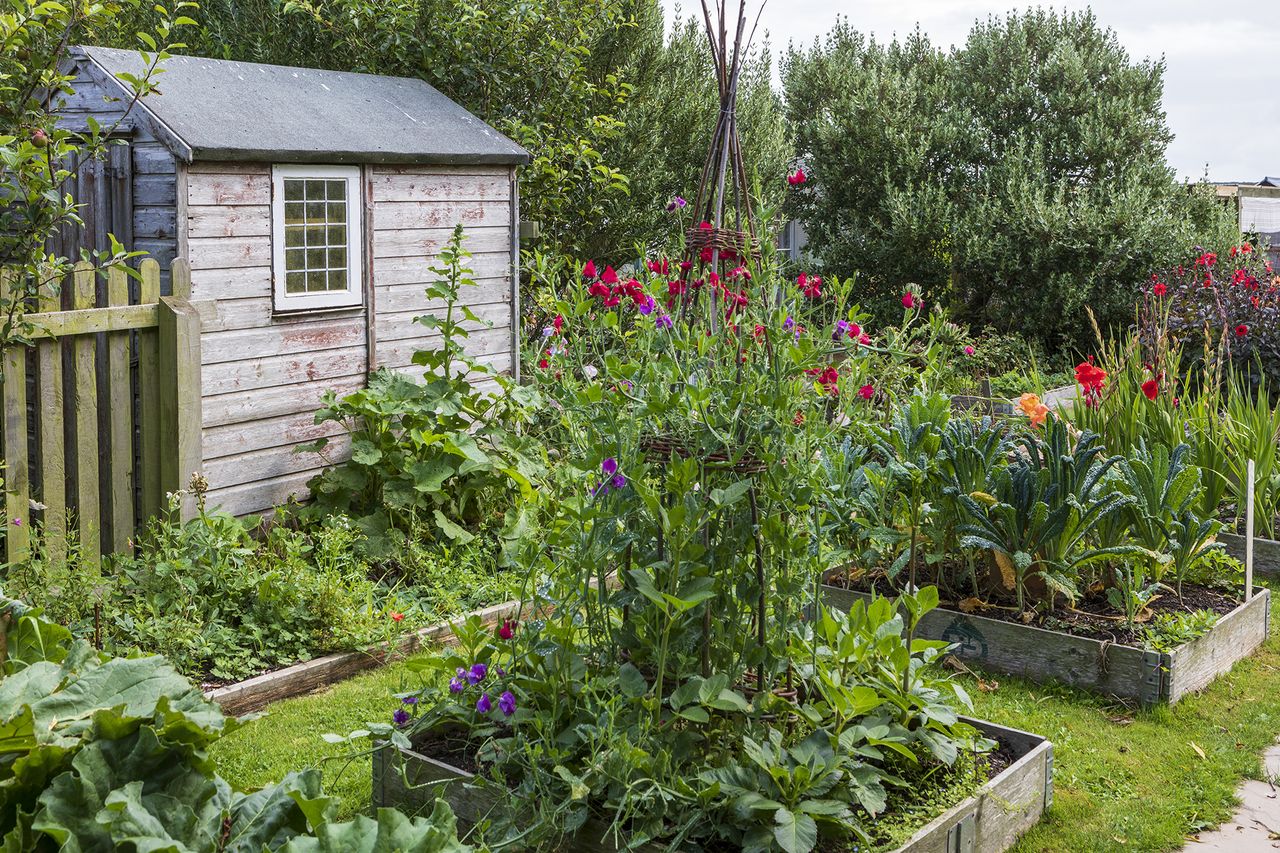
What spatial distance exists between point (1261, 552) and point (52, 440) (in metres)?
5.83

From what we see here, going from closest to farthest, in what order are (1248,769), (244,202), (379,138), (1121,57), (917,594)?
(917,594) → (1248,769) → (244,202) → (379,138) → (1121,57)

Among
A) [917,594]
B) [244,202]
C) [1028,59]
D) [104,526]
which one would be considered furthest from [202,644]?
[1028,59]

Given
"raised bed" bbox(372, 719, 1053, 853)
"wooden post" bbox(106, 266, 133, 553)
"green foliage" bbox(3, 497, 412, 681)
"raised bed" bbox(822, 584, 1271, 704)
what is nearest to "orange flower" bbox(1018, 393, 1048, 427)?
"raised bed" bbox(822, 584, 1271, 704)

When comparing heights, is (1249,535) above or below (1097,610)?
above

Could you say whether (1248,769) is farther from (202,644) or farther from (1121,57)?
(1121,57)

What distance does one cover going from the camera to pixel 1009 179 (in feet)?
42.2

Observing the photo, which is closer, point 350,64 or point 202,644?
point 202,644

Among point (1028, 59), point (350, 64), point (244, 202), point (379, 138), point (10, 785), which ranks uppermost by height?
point (1028, 59)

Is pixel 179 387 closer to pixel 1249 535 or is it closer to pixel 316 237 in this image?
pixel 316 237

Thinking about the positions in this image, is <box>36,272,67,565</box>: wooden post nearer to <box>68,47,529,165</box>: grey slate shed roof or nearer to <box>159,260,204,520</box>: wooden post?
<box>159,260,204,520</box>: wooden post

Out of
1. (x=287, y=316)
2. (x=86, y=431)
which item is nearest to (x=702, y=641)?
(x=86, y=431)

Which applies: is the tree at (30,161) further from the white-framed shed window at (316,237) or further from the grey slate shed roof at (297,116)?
the white-framed shed window at (316,237)

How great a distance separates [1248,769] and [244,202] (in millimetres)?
4967

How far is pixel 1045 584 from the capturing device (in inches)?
204
